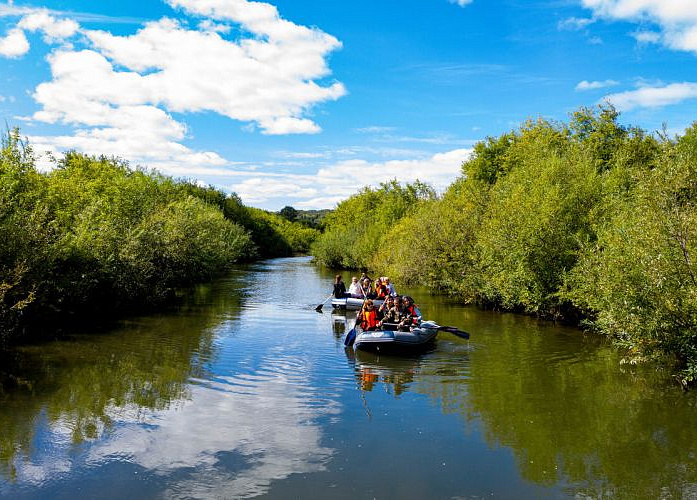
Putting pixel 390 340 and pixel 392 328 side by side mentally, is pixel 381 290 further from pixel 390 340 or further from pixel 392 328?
pixel 390 340

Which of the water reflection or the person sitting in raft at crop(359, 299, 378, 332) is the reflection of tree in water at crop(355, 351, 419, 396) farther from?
the water reflection

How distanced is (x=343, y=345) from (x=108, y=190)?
A: 62.5ft

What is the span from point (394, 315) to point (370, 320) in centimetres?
77

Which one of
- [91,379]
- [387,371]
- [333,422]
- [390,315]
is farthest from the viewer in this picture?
[390,315]

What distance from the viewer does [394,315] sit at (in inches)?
679

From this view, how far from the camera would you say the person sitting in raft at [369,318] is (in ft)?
56.4

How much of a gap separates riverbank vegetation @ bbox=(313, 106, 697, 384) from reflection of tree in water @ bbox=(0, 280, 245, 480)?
10.6 meters

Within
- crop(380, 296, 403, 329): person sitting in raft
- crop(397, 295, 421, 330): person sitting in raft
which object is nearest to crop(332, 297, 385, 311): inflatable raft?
crop(397, 295, 421, 330): person sitting in raft

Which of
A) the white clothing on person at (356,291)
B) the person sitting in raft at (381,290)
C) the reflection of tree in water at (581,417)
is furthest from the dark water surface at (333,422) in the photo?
the white clothing on person at (356,291)

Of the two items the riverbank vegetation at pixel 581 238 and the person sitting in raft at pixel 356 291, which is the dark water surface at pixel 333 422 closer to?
the riverbank vegetation at pixel 581 238

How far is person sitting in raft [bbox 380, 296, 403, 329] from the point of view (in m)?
17.0

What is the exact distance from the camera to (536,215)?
857 inches

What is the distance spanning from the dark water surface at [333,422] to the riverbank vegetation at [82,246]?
1.88 metres

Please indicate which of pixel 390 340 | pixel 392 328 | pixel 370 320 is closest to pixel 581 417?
pixel 390 340
